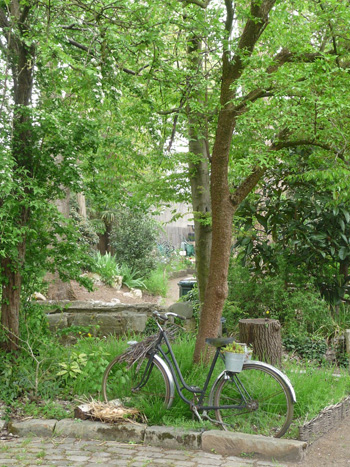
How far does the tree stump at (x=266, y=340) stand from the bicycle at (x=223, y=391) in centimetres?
149

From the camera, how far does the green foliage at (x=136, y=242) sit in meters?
17.2

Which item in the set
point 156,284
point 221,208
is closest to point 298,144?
→ point 221,208

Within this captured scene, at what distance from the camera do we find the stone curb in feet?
15.0

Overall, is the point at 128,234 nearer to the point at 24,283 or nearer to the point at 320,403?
the point at 24,283

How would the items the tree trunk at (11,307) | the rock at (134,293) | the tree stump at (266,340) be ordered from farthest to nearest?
the rock at (134,293) < the tree stump at (266,340) < the tree trunk at (11,307)

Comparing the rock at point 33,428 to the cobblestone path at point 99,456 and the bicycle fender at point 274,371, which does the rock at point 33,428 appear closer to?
the cobblestone path at point 99,456

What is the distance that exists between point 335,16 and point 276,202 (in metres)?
4.33

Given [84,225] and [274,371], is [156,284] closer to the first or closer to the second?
[84,225]

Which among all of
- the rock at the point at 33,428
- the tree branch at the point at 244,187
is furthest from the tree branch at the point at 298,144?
the rock at the point at 33,428

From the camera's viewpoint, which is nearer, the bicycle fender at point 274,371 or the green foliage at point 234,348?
the bicycle fender at point 274,371

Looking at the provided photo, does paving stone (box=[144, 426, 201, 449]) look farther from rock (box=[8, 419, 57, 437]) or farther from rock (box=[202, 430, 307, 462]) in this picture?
rock (box=[8, 419, 57, 437])

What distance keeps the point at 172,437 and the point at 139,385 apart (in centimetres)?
80

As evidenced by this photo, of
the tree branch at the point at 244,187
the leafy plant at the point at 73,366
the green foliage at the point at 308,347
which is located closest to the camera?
the leafy plant at the point at 73,366

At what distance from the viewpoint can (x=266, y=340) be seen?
6902mm
